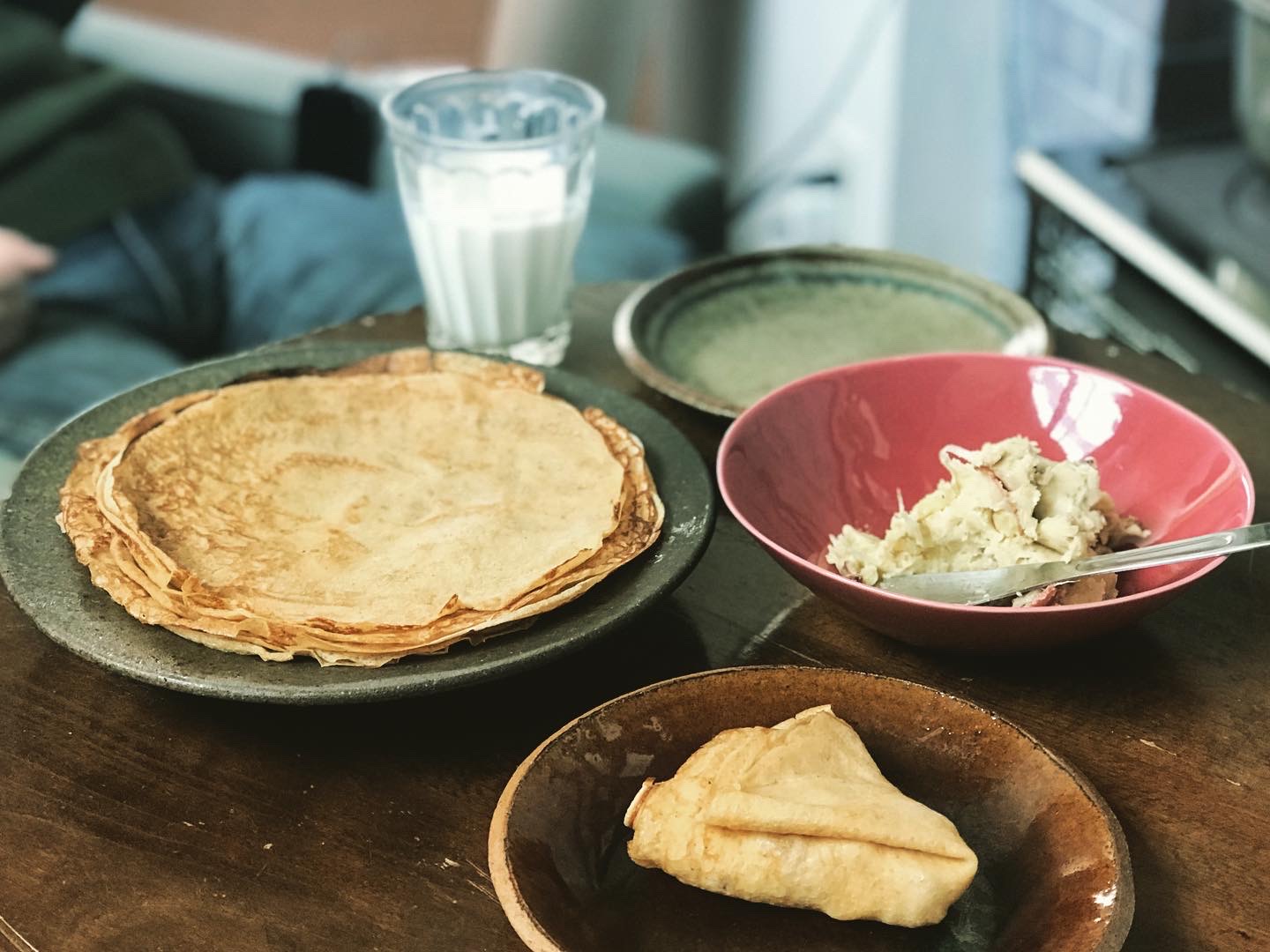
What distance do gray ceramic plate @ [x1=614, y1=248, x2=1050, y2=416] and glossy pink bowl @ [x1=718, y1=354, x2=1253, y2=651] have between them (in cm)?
14

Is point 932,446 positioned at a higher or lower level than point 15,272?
higher

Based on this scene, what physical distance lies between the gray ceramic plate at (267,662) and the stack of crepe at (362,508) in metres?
0.01

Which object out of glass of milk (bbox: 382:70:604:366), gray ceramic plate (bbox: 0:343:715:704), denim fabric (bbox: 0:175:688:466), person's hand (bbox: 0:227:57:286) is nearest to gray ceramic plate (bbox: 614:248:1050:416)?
glass of milk (bbox: 382:70:604:366)

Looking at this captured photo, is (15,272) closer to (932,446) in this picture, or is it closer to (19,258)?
(19,258)

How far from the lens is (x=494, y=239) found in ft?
3.47

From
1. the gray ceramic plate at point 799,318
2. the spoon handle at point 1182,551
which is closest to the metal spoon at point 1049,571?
the spoon handle at point 1182,551

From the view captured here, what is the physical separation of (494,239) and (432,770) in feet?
1.66

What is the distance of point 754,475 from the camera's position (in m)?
0.83

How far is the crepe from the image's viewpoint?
21.5 inches

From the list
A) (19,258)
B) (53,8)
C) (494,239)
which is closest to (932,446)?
(494,239)

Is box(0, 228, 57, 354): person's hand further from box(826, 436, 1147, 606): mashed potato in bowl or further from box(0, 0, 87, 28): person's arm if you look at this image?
box(826, 436, 1147, 606): mashed potato in bowl

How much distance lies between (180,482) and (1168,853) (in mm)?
585

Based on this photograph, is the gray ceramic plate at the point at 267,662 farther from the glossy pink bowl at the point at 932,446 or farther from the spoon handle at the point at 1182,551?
the spoon handle at the point at 1182,551

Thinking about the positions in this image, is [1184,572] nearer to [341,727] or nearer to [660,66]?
[341,727]
